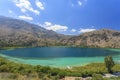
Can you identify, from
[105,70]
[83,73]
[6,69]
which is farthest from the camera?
[105,70]

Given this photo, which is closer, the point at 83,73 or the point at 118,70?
the point at 83,73

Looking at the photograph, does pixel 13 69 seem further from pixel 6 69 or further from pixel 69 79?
pixel 69 79

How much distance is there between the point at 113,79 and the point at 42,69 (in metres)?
15.8

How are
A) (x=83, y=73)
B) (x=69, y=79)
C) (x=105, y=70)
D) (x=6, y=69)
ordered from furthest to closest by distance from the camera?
(x=105, y=70) → (x=83, y=73) → (x=6, y=69) → (x=69, y=79)

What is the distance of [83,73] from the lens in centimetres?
5119

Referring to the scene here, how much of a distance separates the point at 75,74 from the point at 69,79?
24.2ft

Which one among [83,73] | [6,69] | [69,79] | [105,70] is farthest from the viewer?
[105,70]

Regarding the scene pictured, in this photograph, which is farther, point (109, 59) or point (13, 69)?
point (109, 59)

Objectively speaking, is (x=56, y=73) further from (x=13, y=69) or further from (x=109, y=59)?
(x=109, y=59)

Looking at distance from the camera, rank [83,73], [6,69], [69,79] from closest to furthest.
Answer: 1. [69,79]
2. [6,69]
3. [83,73]

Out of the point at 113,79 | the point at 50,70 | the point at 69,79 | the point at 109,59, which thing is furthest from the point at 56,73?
the point at 109,59

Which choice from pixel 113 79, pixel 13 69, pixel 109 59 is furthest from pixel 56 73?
pixel 109 59

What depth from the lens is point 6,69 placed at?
153 feet

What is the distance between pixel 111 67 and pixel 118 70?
2.29 metres
